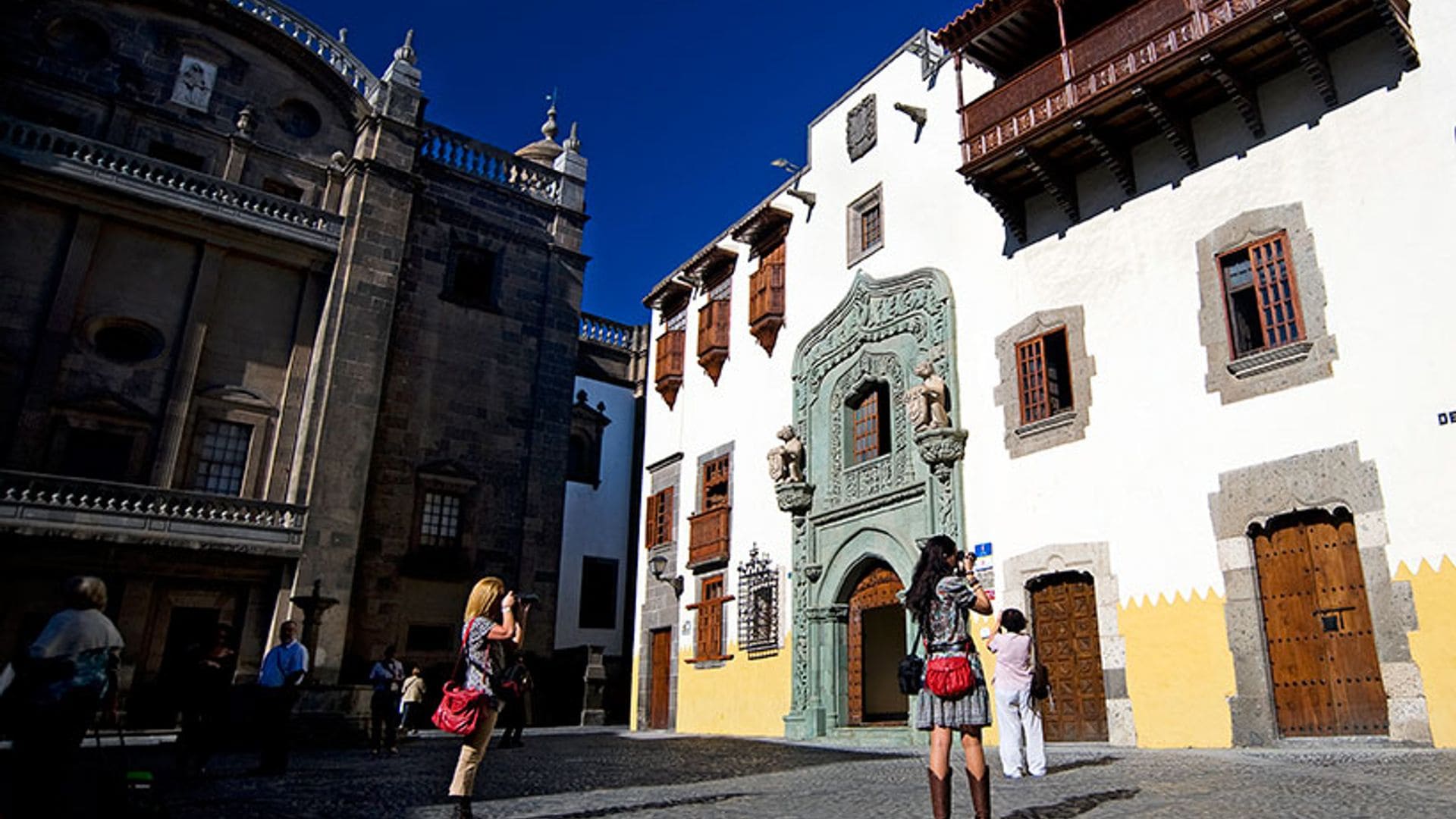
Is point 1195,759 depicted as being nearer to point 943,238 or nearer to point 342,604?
point 943,238

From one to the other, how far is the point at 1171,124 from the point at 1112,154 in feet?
2.81

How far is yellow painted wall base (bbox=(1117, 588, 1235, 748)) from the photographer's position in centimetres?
1013

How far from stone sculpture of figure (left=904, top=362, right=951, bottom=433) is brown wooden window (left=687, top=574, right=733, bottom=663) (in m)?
6.06

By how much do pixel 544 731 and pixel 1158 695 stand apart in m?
13.4

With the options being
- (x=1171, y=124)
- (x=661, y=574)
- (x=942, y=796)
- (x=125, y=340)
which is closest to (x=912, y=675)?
(x=942, y=796)

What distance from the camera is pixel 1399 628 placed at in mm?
8898

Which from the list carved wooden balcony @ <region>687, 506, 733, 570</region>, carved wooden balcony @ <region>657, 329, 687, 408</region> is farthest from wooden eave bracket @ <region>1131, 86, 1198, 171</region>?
carved wooden balcony @ <region>657, 329, 687, 408</region>

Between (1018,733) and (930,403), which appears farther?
(930,403)

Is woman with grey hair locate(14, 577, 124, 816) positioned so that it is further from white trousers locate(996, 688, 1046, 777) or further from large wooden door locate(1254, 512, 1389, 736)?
large wooden door locate(1254, 512, 1389, 736)

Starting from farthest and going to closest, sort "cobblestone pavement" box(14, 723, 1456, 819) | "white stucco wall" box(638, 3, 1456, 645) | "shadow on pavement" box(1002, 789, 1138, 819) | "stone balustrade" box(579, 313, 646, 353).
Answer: "stone balustrade" box(579, 313, 646, 353) → "white stucco wall" box(638, 3, 1456, 645) → "cobblestone pavement" box(14, 723, 1456, 819) → "shadow on pavement" box(1002, 789, 1138, 819)

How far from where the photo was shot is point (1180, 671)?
10523 mm

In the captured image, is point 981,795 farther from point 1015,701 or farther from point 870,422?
point 870,422

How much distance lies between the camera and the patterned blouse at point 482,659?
545cm

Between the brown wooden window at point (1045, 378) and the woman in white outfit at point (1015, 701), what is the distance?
5.42 meters
